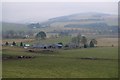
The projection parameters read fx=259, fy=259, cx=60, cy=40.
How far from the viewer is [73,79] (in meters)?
25.2

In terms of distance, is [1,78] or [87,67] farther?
[87,67]

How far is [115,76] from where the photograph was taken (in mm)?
26891

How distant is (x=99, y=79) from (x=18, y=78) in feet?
26.1

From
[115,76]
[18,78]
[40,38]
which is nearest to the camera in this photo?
[18,78]

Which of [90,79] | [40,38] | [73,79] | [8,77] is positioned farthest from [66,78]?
[40,38]

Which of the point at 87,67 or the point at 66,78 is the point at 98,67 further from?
the point at 66,78

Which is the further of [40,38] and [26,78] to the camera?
[40,38]

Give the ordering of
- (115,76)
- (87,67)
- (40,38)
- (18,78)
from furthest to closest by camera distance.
→ (40,38), (87,67), (115,76), (18,78)

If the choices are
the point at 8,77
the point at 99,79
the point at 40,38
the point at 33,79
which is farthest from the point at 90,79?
the point at 40,38

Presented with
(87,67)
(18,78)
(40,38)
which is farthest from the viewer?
(40,38)

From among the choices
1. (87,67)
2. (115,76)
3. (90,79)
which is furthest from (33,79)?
(87,67)

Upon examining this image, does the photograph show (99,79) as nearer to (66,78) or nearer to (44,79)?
(66,78)

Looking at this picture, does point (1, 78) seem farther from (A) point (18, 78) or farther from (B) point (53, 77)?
(B) point (53, 77)

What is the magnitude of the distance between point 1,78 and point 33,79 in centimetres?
307
